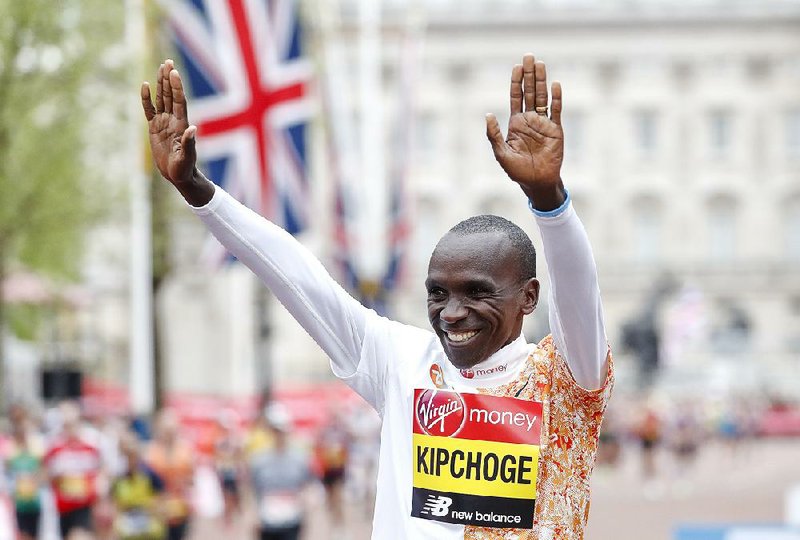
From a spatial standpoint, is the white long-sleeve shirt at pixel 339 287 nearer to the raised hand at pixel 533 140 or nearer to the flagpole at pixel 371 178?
the raised hand at pixel 533 140

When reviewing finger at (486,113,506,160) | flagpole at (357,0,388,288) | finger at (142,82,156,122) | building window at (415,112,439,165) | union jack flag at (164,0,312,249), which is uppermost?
building window at (415,112,439,165)

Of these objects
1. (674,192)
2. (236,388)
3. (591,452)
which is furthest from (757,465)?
(674,192)

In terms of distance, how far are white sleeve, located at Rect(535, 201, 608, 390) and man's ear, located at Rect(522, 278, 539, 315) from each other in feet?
0.47

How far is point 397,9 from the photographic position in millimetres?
67125

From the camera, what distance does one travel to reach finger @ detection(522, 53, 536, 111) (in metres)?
3.03

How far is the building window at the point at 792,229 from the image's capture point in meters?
72.5

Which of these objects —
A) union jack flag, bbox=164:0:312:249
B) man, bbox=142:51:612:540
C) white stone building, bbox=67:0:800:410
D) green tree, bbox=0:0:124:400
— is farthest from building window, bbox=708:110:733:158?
man, bbox=142:51:612:540

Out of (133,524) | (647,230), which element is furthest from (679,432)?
(647,230)

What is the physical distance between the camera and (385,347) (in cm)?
360

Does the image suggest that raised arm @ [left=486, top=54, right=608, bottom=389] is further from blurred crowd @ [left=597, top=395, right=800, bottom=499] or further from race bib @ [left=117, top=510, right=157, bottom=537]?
blurred crowd @ [left=597, top=395, right=800, bottom=499]

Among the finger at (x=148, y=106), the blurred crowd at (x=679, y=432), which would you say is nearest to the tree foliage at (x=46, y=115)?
the blurred crowd at (x=679, y=432)

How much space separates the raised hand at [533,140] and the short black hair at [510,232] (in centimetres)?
34

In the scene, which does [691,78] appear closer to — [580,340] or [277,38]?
[277,38]

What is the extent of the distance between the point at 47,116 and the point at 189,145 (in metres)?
16.7
